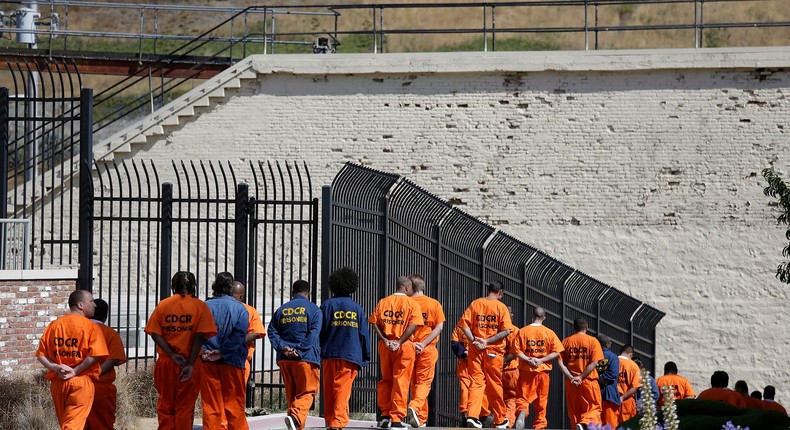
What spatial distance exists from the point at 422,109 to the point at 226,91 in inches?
155

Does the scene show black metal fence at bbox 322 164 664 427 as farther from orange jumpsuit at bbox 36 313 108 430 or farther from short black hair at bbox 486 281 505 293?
orange jumpsuit at bbox 36 313 108 430

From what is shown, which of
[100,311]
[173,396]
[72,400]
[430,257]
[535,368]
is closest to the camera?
[72,400]

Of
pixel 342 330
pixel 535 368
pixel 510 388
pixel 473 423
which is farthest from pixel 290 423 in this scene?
pixel 510 388

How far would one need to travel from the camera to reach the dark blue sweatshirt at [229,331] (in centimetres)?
955

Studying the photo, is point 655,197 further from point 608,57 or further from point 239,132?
point 239,132

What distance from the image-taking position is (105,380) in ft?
31.1

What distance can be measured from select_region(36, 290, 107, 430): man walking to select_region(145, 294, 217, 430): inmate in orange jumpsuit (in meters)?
0.45

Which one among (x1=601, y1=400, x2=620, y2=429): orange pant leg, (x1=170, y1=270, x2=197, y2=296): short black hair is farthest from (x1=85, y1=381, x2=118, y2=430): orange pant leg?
(x1=601, y1=400, x2=620, y2=429): orange pant leg

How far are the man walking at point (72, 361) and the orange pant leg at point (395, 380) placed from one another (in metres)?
2.93

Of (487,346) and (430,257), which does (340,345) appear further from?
(430,257)

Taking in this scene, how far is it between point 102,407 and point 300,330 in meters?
1.79

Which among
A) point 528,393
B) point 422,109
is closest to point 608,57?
point 422,109

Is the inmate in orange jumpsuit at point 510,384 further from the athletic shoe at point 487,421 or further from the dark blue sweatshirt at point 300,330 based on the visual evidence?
the dark blue sweatshirt at point 300,330

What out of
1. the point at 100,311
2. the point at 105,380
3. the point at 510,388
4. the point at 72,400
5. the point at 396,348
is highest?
the point at 100,311
